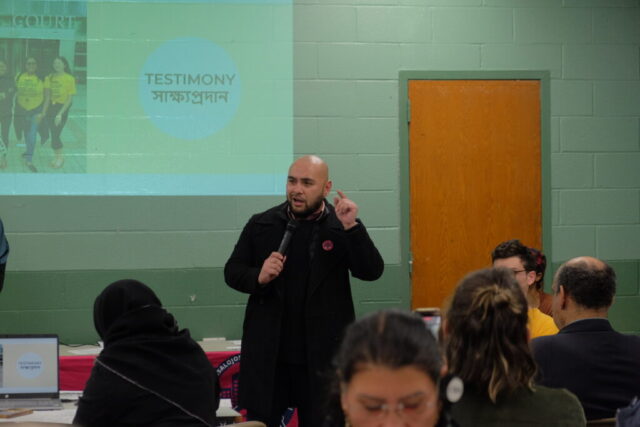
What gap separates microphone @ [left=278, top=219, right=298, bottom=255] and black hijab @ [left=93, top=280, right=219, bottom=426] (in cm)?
88

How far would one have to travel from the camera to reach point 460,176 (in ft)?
17.8

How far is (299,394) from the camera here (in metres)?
3.75

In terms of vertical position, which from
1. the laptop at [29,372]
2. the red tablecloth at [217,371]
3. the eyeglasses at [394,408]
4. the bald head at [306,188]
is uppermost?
the bald head at [306,188]

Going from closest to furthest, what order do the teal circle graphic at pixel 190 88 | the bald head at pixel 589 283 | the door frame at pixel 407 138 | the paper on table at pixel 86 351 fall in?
the bald head at pixel 589 283
the paper on table at pixel 86 351
the teal circle graphic at pixel 190 88
the door frame at pixel 407 138

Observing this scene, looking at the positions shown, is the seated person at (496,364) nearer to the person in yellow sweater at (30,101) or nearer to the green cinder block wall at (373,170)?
the green cinder block wall at (373,170)

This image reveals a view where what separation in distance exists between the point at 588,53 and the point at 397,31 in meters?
1.24

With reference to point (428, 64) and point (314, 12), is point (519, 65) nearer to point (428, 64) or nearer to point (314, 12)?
point (428, 64)

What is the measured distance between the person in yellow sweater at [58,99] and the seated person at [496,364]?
11.6 ft

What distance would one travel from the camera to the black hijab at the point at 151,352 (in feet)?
8.95

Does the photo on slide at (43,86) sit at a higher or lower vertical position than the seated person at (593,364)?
higher

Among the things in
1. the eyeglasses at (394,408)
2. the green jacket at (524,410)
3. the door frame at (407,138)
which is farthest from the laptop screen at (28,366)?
the door frame at (407,138)

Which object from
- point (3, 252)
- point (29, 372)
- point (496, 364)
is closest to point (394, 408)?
point (496, 364)

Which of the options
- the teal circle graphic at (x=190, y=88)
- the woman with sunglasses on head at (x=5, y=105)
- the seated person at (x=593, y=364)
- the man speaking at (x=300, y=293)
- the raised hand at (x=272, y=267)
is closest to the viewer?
the seated person at (x=593, y=364)

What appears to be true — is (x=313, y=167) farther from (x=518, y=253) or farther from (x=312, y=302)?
(x=518, y=253)
